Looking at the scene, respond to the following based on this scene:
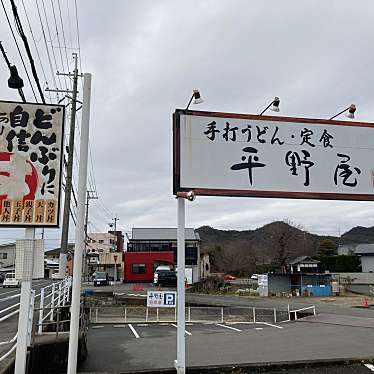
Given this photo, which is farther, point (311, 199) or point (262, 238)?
point (262, 238)

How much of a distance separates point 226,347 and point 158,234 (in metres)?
49.0

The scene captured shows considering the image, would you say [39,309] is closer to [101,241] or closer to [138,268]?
[138,268]

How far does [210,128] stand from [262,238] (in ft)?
224

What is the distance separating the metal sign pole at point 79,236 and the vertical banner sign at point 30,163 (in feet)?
1.37

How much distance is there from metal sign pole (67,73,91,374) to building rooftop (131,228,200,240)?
168 feet

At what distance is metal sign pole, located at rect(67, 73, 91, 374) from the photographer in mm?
4879

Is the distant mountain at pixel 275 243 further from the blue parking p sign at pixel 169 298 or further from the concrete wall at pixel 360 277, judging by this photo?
the blue parking p sign at pixel 169 298

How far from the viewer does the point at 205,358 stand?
912cm

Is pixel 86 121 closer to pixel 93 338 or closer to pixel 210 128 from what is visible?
pixel 210 128

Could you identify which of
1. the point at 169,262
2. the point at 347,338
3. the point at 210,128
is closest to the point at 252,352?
the point at 347,338

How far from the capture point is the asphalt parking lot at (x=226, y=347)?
8.77m

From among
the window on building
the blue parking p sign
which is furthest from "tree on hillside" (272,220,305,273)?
the blue parking p sign

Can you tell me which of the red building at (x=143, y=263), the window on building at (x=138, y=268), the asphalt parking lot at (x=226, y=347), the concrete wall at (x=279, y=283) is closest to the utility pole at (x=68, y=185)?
the asphalt parking lot at (x=226, y=347)

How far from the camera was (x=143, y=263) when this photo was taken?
163 feet
